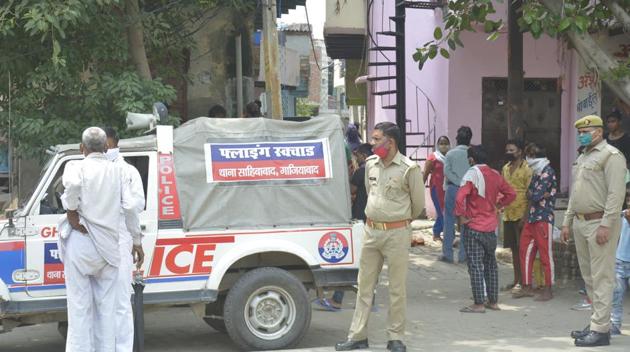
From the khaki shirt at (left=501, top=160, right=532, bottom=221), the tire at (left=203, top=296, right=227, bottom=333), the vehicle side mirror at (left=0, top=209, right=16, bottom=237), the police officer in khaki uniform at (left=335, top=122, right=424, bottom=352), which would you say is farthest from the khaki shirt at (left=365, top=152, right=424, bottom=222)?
the khaki shirt at (left=501, top=160, right=532, bottom=221)

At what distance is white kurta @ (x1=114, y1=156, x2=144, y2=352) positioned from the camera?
6.04m

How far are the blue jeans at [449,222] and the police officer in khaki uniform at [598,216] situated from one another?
4452 mm

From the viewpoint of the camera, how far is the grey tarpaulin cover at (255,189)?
6953 millimetres

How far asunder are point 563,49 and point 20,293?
12267mm

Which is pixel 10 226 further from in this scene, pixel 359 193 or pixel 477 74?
pixel 477 74

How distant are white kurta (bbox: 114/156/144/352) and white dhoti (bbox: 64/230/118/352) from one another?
8cm

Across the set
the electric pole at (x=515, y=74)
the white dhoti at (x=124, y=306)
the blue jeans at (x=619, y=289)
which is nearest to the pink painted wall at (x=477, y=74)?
the electric pole at (x=515, y=74)

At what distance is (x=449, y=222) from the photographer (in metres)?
11.6

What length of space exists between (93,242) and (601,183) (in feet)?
13.9

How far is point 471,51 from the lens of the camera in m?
15.7

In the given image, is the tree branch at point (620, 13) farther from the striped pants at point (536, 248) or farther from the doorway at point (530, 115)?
the doorway at point (530, 115)

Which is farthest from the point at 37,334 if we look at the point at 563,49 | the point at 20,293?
the point at 563,49

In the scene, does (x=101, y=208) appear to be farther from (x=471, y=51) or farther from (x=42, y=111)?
(x=471, y=51)

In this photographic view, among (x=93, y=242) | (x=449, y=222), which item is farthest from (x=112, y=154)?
(x=449, y=222)
